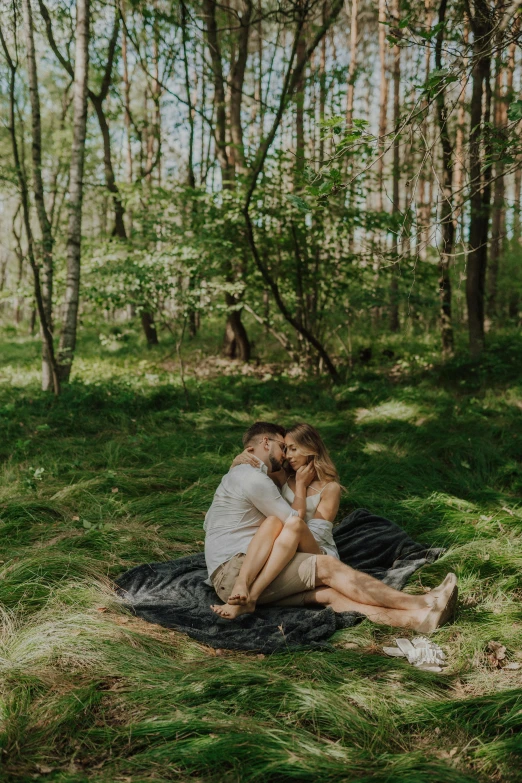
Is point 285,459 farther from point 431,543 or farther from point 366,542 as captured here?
point 431,543

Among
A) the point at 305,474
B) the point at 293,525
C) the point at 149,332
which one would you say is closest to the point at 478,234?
the point at 305,474

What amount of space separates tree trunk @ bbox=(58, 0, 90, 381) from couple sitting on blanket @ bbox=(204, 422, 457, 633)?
516cm

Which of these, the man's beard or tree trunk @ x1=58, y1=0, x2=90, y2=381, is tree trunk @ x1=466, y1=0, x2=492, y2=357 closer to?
the man's beard

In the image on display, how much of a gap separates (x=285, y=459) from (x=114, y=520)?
63.1 inches

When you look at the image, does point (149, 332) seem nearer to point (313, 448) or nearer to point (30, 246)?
point (30, 246)

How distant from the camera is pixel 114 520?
4625 mm

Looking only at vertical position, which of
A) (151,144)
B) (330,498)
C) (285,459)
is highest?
(151,144)

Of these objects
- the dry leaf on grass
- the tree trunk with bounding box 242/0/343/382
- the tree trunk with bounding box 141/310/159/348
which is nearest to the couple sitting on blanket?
the dry leaf on grass

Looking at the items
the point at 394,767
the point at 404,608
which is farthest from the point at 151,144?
the point at 394,767

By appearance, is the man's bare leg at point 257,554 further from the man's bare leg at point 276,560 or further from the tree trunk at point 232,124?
the tree trunk at point 232,124

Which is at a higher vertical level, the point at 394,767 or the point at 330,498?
the point at 330,498

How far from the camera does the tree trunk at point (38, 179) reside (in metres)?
7.41

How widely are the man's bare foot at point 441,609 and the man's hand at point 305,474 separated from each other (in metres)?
1.09

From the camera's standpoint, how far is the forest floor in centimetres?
218
